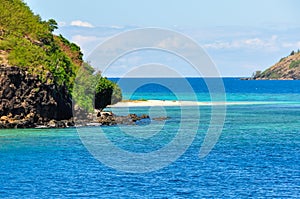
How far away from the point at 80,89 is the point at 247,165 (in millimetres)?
51857

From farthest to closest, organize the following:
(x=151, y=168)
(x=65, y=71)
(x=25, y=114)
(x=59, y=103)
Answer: (x=65, y=71) → (x=59, y=103) → (x=25, y=114) → (x=151, y=168)

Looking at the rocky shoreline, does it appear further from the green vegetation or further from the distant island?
the green vegetation

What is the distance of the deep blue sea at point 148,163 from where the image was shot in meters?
51.0

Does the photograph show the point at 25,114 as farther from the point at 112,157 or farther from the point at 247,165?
the point at 247,165

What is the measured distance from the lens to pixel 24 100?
93.7m

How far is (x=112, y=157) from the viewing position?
6812 centimetres

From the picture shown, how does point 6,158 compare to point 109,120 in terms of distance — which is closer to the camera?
point 6,158

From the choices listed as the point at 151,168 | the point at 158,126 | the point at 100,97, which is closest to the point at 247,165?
the point at 151,168

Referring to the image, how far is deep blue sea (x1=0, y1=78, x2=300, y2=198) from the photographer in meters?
51.0

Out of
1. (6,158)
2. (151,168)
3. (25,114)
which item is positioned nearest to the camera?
(151,168)

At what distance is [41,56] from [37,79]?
685 centimetres

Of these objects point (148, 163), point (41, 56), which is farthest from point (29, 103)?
point (148, 163)

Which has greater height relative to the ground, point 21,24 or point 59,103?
point 21,24

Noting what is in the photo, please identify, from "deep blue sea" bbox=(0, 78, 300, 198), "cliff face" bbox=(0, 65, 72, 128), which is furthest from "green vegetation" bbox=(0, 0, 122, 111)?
"deep blue sea" bbox=(0, 78, 300, 198)
